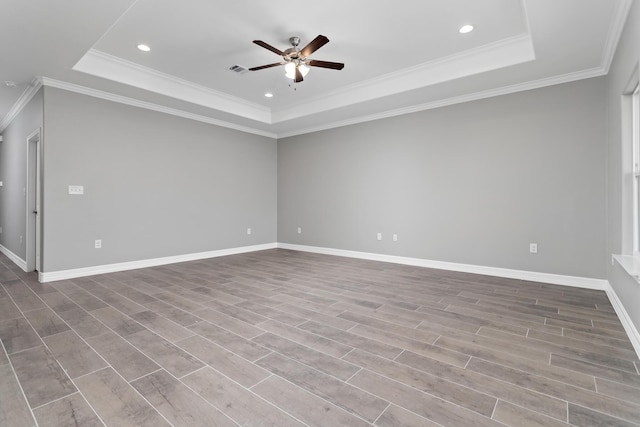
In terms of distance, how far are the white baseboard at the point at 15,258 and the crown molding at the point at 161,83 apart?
3134 mm

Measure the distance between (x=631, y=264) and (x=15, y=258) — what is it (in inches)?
325

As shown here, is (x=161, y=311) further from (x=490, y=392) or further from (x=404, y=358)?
(x=490, y=392)

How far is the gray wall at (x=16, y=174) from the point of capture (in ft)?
14.9

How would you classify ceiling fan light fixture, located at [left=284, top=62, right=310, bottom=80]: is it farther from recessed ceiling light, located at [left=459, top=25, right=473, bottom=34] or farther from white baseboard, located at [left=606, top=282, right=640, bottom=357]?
white baseboard, located at [left=606, top=282, right=640, bottom=357]

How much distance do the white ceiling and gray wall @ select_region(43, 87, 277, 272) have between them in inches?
17.0

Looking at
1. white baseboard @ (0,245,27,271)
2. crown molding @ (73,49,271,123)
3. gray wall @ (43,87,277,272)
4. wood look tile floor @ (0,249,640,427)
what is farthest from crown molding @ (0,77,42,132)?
wood look tile floor @ (0,249,640,427)

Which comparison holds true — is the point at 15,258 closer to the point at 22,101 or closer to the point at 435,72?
the point at 22,101

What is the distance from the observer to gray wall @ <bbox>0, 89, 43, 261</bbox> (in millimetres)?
4555

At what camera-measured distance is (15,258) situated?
207 inches

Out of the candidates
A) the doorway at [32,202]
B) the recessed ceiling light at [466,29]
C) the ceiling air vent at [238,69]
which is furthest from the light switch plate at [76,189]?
the recessed ceiling light at [466,29]

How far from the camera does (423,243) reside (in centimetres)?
510

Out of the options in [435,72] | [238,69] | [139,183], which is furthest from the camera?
[139,183]

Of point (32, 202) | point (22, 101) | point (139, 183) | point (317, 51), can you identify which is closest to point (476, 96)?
point (317, 51)

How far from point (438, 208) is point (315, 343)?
345cm
